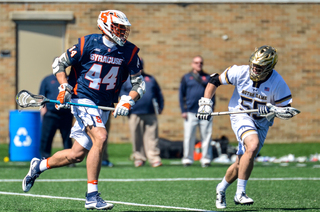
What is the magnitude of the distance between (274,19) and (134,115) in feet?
21.8

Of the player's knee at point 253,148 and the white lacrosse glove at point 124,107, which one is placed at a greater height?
the white lacrosse glove at point 124,107

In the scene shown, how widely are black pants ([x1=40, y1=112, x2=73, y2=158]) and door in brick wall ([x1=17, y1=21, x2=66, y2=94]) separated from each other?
4613 millimetres

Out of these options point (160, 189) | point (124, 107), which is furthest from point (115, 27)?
point (160, 189)

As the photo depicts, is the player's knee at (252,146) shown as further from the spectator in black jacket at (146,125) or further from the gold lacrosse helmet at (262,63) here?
the spectator in black jacket at (146,125)

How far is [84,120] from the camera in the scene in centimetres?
540

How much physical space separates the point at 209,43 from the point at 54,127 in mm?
6401

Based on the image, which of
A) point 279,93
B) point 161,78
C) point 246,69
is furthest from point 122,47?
point 161,78

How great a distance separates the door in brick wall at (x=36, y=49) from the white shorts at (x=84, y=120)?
31.6ft

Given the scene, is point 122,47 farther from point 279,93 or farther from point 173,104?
point 173,104

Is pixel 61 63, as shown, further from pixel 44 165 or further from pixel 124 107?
pixel 44 165

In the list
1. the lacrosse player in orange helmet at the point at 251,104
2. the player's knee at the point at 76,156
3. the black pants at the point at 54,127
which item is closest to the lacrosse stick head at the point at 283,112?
the lacrosse player in orange helmet at the point at 251,104

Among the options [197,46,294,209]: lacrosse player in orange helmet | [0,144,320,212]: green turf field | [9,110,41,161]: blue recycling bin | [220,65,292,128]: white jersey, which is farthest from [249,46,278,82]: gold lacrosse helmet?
[9,110,41,161]: blue recycling bin

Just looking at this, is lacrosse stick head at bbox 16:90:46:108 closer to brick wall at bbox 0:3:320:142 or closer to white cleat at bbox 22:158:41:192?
white cleat at bbox 22:158:41:192

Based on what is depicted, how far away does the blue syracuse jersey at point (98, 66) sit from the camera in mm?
5469
